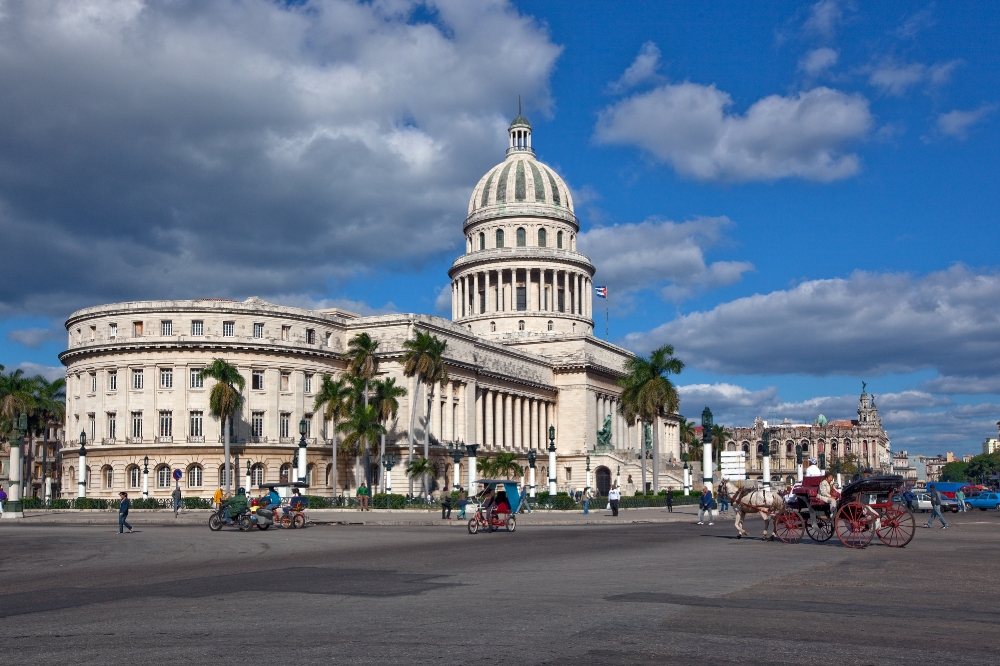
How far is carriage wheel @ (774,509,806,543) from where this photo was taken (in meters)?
27.8

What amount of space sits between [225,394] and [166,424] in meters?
8.84

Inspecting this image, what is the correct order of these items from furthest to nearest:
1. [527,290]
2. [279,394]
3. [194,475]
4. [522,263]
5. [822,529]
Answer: [527,290] → [522,263] → [279,394] → [194,475] → [822,529]

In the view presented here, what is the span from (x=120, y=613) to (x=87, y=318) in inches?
2768

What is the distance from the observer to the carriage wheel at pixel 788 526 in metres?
27.8

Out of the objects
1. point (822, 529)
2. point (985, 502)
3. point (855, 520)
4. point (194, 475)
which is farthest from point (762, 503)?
point (985, 502)

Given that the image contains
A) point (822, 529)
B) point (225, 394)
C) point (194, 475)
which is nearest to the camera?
point (822, 529)

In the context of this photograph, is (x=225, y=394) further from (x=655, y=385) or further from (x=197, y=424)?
(x=655, y=385)

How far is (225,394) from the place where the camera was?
227 ft

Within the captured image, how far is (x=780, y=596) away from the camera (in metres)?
15.1

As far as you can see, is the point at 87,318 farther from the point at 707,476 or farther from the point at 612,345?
the point at 612,345

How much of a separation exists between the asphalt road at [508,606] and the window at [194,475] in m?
49.7

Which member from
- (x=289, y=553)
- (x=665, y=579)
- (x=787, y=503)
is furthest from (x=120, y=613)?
(x=787, y=503)

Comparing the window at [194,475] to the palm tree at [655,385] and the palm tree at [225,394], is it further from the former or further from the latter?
the palm tree at [655,385]

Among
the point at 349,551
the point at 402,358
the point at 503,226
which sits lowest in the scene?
the point at 349,551
